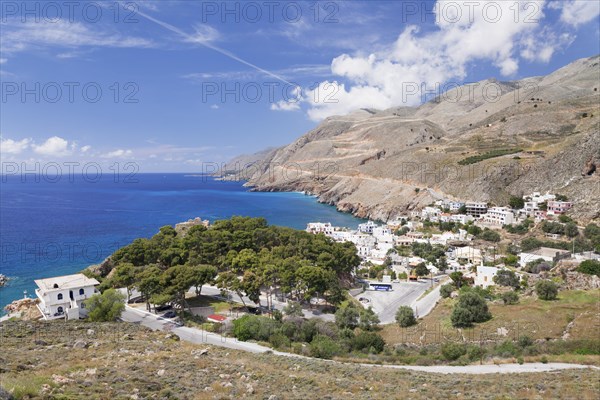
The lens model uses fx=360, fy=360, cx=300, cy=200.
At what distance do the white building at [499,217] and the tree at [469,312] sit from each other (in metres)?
45.1

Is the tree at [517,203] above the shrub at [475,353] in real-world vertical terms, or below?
above

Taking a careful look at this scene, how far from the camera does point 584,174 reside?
223 feet

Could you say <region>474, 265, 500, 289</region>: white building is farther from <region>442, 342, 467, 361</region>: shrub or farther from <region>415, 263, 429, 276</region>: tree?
<region>442, 342, 467, 361</region>: shrub

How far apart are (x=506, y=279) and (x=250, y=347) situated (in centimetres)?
2674

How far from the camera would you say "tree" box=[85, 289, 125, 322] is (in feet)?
83.9

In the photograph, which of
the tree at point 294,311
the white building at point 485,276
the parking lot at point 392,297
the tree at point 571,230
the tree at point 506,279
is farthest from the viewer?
the tree at point 571,230

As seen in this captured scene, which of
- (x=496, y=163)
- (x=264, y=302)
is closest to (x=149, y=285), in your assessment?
(x=264, y=302)

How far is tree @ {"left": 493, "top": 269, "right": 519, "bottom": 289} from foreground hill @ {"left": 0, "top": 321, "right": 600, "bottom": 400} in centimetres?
2085

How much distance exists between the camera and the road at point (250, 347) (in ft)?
54.7

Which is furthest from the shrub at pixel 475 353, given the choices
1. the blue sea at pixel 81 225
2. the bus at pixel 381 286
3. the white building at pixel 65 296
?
the blue sea at pixel 81 225

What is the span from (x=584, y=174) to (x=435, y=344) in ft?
216

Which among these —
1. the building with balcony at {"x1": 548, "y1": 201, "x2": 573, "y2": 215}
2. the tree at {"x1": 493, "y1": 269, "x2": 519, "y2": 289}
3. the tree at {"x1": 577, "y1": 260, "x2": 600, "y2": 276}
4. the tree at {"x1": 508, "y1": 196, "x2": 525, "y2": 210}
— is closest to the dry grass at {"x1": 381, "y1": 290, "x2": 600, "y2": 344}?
the tree at {"x1": 577, "y1": 260, "x2": 600, "y2": 276}

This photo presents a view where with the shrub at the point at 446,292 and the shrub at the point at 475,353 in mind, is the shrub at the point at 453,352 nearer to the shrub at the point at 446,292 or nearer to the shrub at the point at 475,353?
the shrub at the point at 475,353

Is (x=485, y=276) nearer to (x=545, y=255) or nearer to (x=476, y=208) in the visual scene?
(x=545, y=255)
